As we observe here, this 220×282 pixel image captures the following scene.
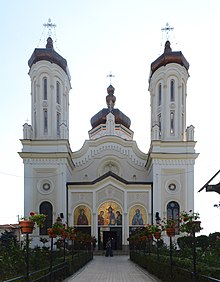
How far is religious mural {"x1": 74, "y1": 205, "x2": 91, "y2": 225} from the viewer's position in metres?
46.0

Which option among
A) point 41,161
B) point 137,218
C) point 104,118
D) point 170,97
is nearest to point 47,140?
point 41,161

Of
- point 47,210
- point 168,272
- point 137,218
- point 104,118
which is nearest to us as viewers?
point 168,272

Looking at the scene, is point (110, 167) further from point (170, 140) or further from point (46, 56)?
point (46, 56)

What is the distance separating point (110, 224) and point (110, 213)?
39.6 inches

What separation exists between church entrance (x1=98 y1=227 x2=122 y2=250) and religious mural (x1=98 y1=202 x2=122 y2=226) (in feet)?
2.06

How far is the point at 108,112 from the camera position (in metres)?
60.2

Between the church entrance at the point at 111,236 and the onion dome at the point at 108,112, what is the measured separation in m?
17.8

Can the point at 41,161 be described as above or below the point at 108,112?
below

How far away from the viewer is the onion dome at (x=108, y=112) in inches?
2393

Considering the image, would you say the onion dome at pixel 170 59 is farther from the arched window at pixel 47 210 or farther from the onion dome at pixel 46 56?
the arched window at pixel 47 210

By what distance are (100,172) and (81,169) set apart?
1986 millimetres

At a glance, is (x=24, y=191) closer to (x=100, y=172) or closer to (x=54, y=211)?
(x=54, y=211)

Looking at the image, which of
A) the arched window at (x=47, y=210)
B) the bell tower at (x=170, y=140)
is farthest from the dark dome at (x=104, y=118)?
the arched window at (x=47, y=210)

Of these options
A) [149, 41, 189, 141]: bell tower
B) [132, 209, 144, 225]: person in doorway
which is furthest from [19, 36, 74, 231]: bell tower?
[149, 41, 189, 141]: bell tower
